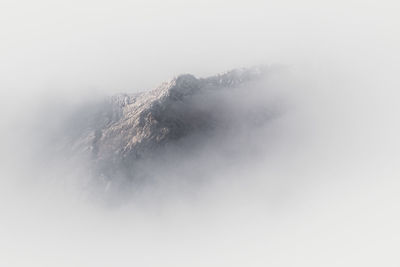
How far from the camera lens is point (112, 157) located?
653 ft

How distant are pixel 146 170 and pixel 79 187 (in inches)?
1467

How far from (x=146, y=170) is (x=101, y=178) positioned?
78.9 ft

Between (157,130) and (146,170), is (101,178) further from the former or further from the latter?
(157,130)

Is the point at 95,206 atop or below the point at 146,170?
below

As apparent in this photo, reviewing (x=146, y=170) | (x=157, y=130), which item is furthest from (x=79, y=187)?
(x=157, y=130)

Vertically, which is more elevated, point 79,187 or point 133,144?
point 133,144

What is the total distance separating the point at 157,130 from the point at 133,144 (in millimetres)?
14776

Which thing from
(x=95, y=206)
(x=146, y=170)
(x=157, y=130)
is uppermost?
Answer: (x=157, y=130)

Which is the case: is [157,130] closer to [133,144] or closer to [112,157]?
[133,144]

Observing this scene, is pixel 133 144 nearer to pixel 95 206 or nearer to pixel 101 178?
pixel 101 178

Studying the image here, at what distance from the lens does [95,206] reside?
19862 centimetres

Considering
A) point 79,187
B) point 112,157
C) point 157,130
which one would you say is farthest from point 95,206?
point 157,130

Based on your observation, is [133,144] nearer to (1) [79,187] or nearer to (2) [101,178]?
(2) [101,178]

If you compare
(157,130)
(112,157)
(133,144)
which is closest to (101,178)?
(112,157)
